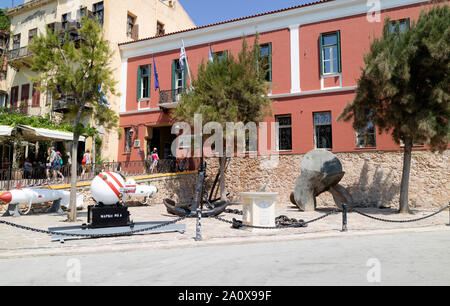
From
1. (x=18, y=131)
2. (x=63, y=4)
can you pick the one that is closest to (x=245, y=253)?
(x=18, y=131)

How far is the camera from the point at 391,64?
11.3m

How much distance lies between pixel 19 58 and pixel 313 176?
23.2 meters

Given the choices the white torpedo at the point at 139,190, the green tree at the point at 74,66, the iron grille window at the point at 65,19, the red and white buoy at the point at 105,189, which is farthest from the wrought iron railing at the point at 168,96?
the red and white buoy at the point at 105,189

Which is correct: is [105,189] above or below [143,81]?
below

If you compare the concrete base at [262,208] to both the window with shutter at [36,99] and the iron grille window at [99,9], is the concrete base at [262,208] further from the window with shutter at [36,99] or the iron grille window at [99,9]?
the window with shutter at [36,99]

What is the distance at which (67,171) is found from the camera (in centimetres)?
1588

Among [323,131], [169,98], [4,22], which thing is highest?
[4,22]

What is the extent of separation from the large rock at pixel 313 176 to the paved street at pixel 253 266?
614cm

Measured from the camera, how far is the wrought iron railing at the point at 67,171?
45.0ft

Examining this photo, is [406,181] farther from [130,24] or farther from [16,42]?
[16,42]

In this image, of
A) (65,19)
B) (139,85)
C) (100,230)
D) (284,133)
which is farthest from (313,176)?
(65,19)

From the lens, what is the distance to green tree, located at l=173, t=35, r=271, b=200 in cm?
1495
